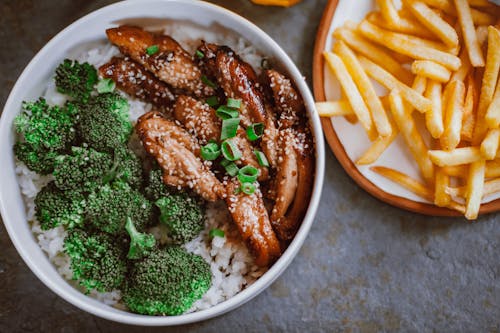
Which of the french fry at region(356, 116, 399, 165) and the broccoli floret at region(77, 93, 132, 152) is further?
the french fry at region(356, 116, 399, 165)

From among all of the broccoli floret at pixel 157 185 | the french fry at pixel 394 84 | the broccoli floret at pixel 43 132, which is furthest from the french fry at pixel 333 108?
the broccoli floret at pixel 43 132

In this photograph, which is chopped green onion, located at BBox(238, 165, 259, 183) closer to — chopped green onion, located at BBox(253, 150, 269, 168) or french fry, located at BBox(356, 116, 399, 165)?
chopped green onion, located at BBox(253, 150, 269, 168)

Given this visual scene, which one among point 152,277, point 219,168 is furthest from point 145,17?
point 152,277

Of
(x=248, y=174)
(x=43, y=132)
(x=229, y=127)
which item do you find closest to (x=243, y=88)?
(x=229, y=127)

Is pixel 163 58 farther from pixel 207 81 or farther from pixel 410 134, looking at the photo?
pixel 410 134

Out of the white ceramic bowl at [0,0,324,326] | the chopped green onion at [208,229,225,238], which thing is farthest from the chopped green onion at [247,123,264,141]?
the chopped green onion at [208,229,225,238]
